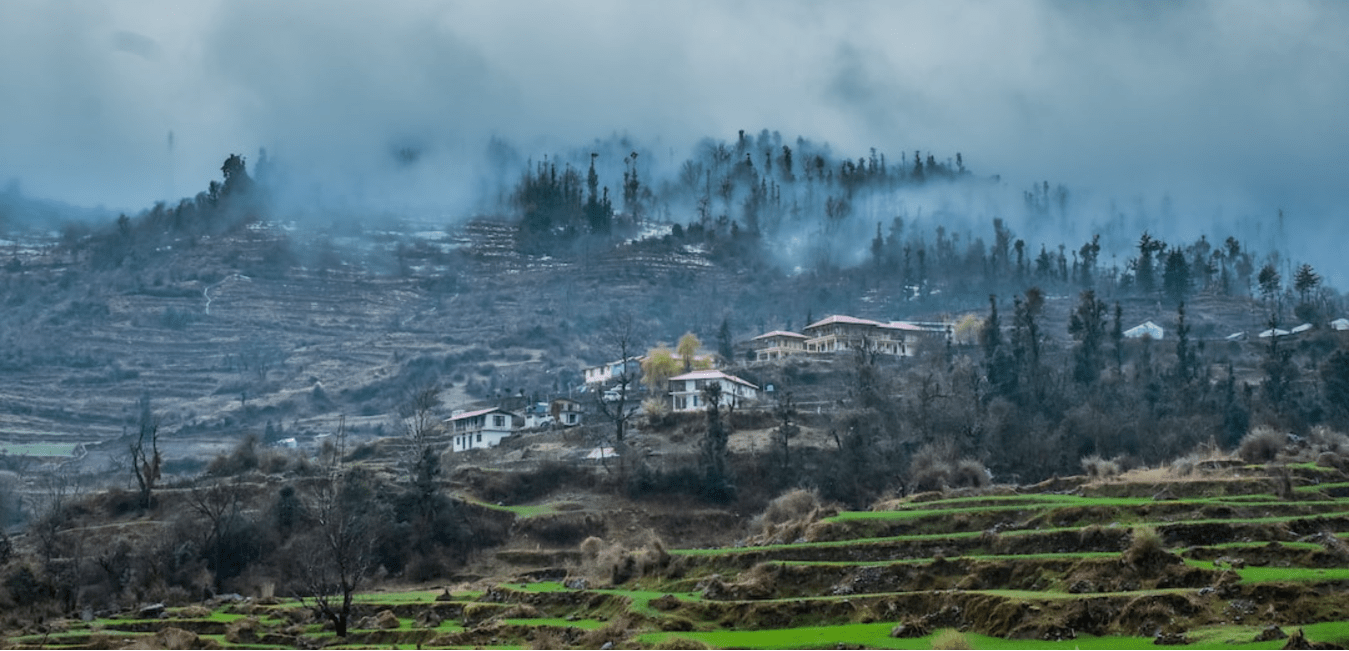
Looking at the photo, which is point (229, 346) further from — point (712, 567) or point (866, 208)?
point (712, 567)

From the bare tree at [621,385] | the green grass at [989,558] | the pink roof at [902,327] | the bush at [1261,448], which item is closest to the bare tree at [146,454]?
the bare tree at [621,385]

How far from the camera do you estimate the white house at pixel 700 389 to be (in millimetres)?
87375

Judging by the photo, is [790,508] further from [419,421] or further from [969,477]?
[419,421]

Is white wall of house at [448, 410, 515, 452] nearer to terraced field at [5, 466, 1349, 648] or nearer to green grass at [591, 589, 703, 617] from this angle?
terraced field at [5, 466, 1349, 648]

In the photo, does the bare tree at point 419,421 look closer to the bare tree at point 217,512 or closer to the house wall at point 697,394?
the bare tree at point 217,512

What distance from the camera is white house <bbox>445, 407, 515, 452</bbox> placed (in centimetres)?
8662

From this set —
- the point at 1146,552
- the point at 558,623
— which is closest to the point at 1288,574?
the point at 1146,552

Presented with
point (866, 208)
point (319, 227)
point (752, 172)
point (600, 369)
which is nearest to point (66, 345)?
point (319, 227)

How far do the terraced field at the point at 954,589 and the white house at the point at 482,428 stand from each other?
4149cm

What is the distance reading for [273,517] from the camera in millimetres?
61375

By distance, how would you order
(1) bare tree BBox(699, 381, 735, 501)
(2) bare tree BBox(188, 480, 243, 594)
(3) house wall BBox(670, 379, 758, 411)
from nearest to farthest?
(2) bare tree BBox(188, 480, 243, 594)
(1) bare tree BBox(699, 381, 735, 501)
(3) house wall BBox(670, 379, 758, 411)

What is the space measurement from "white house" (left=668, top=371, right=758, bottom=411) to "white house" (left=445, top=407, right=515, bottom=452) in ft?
36.8

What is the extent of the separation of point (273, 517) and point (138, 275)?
104814mm

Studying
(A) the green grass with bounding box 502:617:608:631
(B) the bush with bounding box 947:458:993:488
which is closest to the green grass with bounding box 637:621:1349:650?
(A) the green grass with bounding box 502:617:608:631
